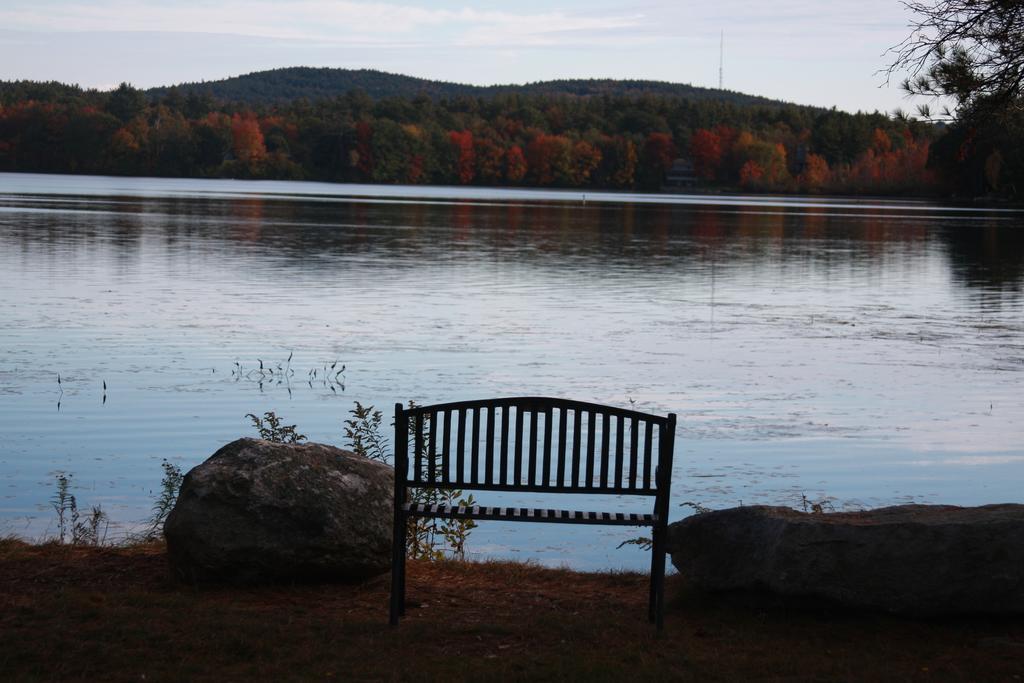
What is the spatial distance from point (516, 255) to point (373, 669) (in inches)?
1402

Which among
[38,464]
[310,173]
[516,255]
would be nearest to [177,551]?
[38,464]

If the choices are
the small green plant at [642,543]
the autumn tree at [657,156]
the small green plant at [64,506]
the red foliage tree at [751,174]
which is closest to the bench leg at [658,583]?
the small green plant at [642,543]

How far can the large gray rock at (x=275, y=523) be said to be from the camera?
297 inches

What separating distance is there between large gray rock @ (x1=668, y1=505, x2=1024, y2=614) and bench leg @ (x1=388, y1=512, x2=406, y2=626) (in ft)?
5.65

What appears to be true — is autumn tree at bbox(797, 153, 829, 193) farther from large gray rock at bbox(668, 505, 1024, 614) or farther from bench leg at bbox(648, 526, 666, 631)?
bench leg at bbox(648, 526, 666, 631)

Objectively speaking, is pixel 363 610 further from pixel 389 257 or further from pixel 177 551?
pixel 389 257

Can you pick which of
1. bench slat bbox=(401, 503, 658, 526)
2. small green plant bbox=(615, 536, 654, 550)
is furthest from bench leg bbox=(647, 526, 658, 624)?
small green plant bbox=(615, 536, 654, 550)

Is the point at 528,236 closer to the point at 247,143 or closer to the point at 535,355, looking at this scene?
the point at 535,355

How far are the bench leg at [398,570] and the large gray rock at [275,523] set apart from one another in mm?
669

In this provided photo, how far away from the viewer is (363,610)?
739 cm

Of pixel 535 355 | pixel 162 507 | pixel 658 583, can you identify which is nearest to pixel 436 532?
pixel 162 507

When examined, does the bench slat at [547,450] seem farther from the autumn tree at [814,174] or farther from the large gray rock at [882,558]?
the autumn tree at [814,174]

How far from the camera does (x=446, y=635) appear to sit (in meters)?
6.85

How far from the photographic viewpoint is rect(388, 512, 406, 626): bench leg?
6.96m
